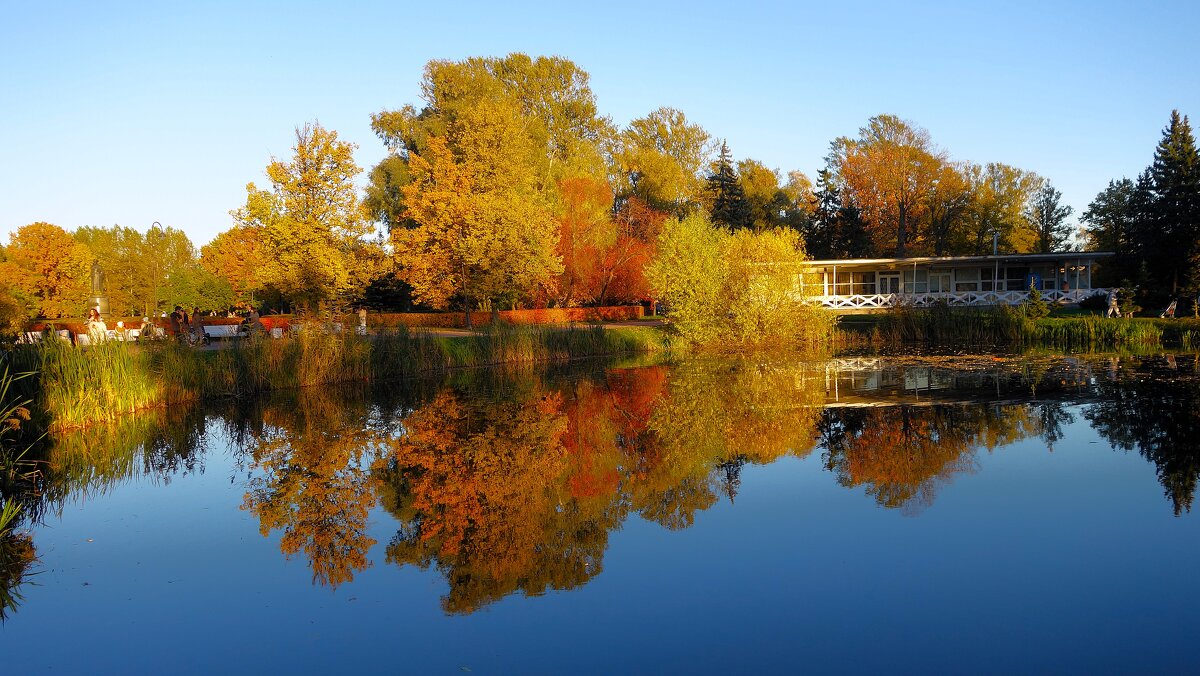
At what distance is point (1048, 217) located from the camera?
57188mm

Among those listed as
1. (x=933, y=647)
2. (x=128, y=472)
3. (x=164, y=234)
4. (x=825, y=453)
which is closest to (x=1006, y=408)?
(x=825, y=453)

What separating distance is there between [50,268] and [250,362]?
161 feet

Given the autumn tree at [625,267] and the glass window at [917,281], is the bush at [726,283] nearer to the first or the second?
the autumn tree at [625,267]

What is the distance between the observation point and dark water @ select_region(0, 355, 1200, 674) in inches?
173

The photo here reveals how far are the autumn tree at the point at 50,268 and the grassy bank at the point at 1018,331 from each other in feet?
157

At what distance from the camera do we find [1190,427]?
32.7 ft

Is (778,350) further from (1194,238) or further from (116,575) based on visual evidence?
(116,575)

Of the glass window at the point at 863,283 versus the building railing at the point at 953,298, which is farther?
the glass window at the point at 863,283

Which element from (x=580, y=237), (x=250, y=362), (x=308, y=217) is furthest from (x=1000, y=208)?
(x=250, y=362)

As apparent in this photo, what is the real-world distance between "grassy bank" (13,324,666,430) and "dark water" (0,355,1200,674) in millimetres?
797

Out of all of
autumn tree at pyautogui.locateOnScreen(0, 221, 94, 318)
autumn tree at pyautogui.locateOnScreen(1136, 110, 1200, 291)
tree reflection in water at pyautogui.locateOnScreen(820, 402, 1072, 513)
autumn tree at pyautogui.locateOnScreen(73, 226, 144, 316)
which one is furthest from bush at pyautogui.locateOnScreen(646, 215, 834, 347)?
autumn tree at pyautogui.locateOnScreen(73, 226, 144, 316)

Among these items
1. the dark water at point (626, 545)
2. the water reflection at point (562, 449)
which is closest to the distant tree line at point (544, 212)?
the water reflection at point (562, 449)

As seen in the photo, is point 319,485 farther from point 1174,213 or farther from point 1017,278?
point 1017,278

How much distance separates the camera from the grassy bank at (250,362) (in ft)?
37.2
